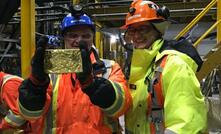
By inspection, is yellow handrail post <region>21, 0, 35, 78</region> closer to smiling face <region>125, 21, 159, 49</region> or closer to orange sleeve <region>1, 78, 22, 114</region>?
orange sleeve <region>1, 78, 22, 114</region>

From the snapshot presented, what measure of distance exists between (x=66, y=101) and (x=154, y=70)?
0.62 metres

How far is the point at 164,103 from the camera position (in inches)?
96.4

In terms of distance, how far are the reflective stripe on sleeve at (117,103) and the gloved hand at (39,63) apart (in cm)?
43

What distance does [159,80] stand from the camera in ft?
8.30

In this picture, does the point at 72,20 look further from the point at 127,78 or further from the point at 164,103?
the point at 164,103

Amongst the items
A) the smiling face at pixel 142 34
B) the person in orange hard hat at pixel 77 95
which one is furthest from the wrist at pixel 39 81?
the smiling face at pixel 142 34

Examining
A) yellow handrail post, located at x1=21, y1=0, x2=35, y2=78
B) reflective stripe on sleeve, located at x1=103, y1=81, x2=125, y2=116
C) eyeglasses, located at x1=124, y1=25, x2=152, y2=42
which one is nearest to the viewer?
reflective stripe on sleeve, located at x1=103, y1=81, x2=125, y2=116

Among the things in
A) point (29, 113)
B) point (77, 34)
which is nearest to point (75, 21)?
point (77, 34)

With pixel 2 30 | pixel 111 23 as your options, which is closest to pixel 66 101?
pixel 2 30

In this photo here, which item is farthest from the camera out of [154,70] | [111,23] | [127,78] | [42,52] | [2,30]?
[111,23]

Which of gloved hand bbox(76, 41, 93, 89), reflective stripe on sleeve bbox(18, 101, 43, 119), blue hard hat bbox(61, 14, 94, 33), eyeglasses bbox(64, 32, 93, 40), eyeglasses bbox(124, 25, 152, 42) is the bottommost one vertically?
reflective stripe on sleeve bbox(18, 101, 43, 119)

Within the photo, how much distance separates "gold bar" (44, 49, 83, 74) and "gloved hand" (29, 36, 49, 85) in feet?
0.13

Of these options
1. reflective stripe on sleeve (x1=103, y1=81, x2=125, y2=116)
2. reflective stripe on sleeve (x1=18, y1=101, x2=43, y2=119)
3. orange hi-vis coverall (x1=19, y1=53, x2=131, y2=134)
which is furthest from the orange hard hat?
reflective stripe on sleeve (x1=18, y1=101, x2=43, y2=119)

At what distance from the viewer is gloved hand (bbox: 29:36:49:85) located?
2.41 metres
